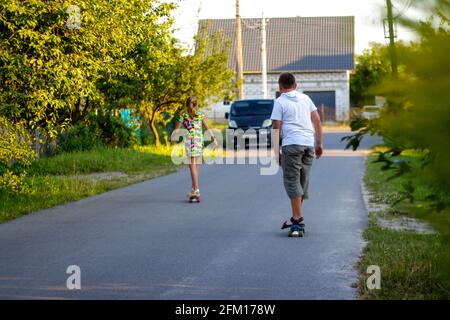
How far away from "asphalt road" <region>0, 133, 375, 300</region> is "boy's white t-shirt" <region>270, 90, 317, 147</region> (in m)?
1.14

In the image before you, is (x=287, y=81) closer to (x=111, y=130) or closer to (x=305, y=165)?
(x=305, y=165)

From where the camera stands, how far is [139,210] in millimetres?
12688

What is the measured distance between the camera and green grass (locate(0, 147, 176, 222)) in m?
13.4

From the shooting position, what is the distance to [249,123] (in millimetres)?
32281

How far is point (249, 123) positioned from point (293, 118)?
74.3ft

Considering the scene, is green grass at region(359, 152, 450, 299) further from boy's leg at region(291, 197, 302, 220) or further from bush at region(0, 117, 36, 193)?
bush at region(0, 117, 36, 193)

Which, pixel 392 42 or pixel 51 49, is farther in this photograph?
pixel 51 49

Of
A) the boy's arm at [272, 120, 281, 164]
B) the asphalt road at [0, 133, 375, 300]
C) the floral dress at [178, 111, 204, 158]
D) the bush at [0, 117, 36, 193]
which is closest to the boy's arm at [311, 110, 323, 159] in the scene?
the boy's arm at [272, 120, 281, 164]

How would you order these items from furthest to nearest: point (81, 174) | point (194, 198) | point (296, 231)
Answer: point (81, 174) → point (194, 198) → point (296, 231)

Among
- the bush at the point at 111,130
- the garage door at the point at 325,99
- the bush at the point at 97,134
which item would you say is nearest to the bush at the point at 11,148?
the bush at the point at 97,134

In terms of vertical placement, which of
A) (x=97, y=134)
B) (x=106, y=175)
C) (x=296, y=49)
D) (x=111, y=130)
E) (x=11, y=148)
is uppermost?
(x=296, y=49)

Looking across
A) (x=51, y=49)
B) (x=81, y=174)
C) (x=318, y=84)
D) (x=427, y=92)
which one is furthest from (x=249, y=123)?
(x=318, y=84)

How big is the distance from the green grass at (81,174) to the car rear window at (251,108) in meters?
6.02

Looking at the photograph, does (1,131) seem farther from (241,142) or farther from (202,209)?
(241,142)
